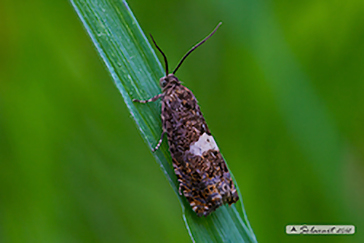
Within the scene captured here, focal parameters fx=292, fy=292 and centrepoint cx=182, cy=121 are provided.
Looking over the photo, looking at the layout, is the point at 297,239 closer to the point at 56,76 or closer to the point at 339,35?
the point at 339,35

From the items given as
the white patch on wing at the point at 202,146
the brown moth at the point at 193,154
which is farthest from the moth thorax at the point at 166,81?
the white patch on wing at the point at 202,146

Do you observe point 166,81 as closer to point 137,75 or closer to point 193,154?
point 137,75

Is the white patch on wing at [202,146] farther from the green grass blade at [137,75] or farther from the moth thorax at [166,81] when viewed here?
the moth thorax at [166,81]

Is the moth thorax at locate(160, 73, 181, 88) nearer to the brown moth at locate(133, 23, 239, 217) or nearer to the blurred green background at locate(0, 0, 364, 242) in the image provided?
the brown moth at locate(133, 23, 239, 217)

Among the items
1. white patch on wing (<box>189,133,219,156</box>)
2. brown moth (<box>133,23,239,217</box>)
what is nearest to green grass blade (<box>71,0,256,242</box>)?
brown moth (<box>133,23,239,217</box>)

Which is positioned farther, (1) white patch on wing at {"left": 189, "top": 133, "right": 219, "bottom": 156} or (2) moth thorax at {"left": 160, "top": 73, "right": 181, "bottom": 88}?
(2) moth thorax at {"left": 160, "top": 73, "right": 181, "bottom": 88}

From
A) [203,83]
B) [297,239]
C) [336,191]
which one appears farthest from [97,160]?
[336,191]
